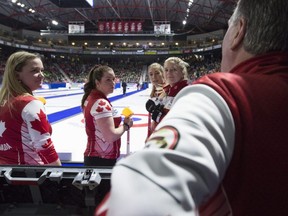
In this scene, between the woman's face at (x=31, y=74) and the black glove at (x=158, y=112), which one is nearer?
the woman's face at (x=31, y=74)

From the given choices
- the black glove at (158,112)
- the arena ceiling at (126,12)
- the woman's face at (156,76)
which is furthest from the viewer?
the arena ceiling at (126,12)

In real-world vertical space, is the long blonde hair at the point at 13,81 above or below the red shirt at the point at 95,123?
above

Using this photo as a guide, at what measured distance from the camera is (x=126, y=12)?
3103 centimetres

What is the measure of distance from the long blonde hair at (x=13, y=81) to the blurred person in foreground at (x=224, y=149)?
184cm

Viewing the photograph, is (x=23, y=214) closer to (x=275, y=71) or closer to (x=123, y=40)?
(x=275, y=71)

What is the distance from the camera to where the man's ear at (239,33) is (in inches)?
26.2

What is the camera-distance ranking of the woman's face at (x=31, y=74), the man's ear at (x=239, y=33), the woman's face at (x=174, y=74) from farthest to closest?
the woman's face at (x=174, y=74) → the woman's face at (x=31, y=74) → the man's ear at (x=239, y=33)

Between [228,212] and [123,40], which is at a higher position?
[123,40]

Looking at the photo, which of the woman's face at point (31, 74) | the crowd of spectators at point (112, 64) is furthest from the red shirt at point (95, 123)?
the crowd of spectators at point (112, 64)

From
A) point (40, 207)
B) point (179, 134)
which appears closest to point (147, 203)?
point (179, 134)

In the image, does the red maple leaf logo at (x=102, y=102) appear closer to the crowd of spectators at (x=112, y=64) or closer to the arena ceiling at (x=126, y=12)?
the arena ceiling at (x=126, y=12)

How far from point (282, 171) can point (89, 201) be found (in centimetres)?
115

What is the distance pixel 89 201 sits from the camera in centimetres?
148

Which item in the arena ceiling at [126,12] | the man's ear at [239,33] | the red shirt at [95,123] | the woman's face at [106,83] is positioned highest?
the arena ceiling at [126,12]
